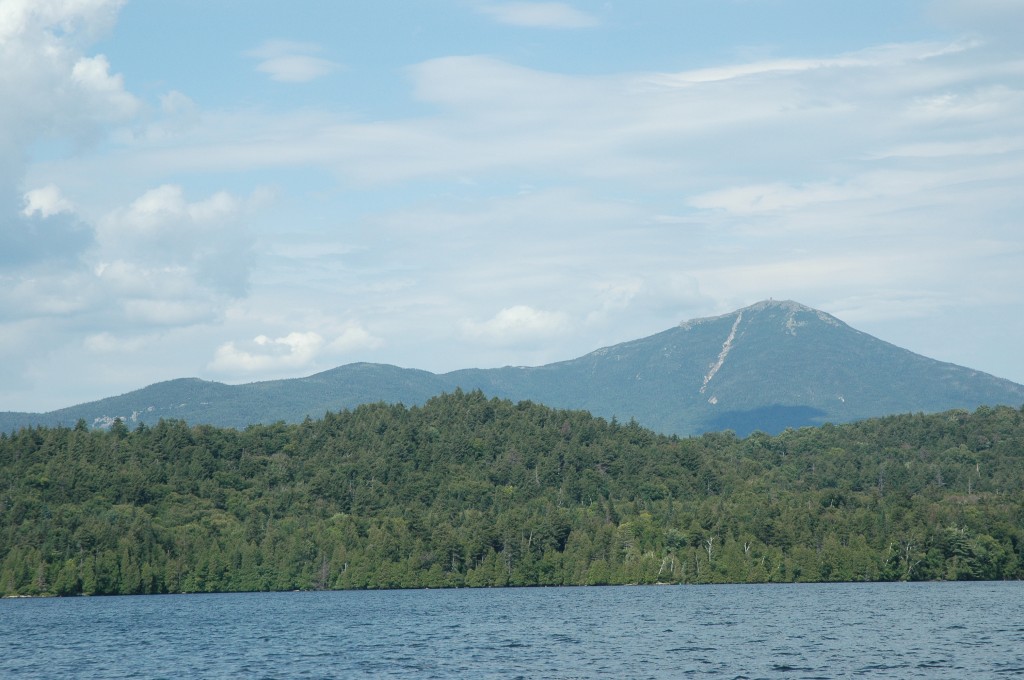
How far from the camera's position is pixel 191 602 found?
193125 millimetres

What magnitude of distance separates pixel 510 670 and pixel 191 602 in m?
117

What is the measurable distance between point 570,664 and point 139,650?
44384mm

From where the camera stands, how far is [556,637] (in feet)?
370

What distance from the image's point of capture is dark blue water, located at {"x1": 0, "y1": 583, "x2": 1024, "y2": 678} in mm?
89188

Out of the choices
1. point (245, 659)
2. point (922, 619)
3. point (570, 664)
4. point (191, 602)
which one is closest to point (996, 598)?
point (922, 619)

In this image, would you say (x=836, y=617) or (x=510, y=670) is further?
(x=836, y=617)

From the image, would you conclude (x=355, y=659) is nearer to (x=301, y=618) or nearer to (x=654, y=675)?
(x=654, y=675)

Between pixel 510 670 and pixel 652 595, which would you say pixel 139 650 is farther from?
pixel 652 595

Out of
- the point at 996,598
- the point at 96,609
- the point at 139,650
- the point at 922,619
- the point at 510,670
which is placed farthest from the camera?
the point at 96,609

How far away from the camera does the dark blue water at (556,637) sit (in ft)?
293

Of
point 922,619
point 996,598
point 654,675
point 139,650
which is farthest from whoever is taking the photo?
point 996,598

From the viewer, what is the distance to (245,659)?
103 m

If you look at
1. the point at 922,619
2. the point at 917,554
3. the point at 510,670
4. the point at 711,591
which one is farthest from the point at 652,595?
the point at 510,670

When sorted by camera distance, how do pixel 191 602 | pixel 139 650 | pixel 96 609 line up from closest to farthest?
pixel 139 650, pixel 96 609, pixel 191 602
